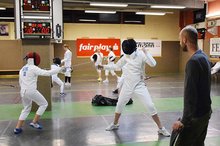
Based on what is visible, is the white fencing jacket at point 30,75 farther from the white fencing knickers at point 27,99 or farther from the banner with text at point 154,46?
the banner with text at point 154,46

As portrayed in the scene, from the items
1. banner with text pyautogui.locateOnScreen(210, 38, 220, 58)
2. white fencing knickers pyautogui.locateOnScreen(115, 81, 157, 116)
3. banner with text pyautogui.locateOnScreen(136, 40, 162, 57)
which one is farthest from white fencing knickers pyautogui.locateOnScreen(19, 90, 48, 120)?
banner with text pyautogui.locateOnScreen(136, 40, 162, 57)

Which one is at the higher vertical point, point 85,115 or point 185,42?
point 185,42

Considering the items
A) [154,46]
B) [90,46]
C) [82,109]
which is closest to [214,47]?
[154,46]

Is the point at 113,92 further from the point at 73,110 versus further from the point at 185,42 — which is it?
the point at 185,42

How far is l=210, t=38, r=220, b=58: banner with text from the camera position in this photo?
1408 centimetres

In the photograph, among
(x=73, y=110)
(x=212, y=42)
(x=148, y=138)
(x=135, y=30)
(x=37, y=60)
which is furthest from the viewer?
(x=135, y=30)

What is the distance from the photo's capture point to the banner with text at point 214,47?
1408cm

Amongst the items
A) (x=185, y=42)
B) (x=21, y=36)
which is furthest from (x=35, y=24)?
(x=185, y=42)

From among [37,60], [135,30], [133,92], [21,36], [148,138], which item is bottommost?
[148,138]

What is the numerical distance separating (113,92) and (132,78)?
197 inches

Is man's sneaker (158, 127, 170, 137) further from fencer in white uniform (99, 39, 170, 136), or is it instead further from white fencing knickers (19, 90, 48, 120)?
white fencing knickers (19, 90, 48, 120)

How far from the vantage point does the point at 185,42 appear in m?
2.66

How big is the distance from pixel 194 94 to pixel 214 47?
1304cm

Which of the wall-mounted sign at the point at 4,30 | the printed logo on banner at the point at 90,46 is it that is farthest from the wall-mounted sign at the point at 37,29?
the wall-mounted sign at the point at 4,30
